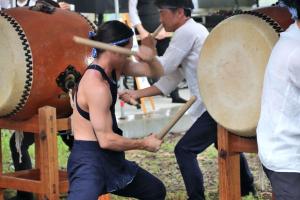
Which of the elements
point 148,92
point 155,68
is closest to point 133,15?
point 148,92

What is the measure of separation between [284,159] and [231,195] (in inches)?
32.5

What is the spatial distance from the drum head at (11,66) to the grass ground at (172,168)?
4.08 feet

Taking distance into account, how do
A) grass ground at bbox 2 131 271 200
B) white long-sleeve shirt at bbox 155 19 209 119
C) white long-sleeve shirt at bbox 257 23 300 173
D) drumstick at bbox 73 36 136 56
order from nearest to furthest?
1. white long-sleeve shirt at bbox 257 23 300 173
2. drumstick at bbox 73 36 136 56
3. white long-sleeve shirt at bbox 155 19 209 119
4. grass ground at bbox 2 131 271 200

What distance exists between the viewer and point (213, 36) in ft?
10.7

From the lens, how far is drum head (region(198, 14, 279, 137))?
3.04 m

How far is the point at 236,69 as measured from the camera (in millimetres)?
3154

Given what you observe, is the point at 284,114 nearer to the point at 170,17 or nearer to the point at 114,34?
the point at 114,34

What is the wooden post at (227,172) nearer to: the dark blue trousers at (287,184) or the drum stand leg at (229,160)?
the drum stand leg at (229,160)

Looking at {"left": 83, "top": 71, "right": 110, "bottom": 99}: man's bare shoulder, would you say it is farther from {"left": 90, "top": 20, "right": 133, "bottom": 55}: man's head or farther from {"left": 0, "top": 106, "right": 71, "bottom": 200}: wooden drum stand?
{"left": 0, "top": 106, "right": 71, "bottom": 200}: wooden drum stand

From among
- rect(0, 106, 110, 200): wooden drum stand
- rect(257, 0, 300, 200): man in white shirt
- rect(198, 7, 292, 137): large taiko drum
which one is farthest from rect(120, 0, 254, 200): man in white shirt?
rect(257, 0, 300, 200): man in white shirt

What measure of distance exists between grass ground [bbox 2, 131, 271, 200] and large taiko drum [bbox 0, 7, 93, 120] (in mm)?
1163

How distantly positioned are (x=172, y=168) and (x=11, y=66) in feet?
7.09

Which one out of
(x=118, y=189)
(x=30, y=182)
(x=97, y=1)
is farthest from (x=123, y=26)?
(x=97, y=1)

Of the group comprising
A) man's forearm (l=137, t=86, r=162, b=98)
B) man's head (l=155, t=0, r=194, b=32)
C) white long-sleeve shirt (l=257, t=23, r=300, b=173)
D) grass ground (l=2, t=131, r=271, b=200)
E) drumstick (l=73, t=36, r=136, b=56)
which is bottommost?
grass ground (l=2, t=131, r=271, b=200)
